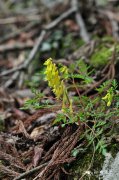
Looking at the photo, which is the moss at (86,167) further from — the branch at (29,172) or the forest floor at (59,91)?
the branch at (29,172)

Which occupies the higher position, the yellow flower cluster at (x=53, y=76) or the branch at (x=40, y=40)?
the branch at (x=40, y=40)

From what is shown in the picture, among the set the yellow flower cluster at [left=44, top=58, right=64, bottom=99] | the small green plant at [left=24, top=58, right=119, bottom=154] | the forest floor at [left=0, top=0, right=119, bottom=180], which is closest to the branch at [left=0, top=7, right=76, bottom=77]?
the forest floor at [left=0, top=0, right=119, bottom=180]

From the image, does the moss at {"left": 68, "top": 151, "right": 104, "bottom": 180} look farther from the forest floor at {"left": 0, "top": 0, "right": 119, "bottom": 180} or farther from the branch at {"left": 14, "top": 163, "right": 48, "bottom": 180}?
the branch at {"left": 14, "top": 163, "right": 48, "bottom": 180}

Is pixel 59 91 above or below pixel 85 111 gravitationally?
above

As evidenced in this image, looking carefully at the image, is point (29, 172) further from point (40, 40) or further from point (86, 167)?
point (40, 40)

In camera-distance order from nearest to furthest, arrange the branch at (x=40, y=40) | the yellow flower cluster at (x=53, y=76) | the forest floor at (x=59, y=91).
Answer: the yellow flower cluster at (x=53, y=76)
the forest floor at (x=59, y=91)
the branch at (x=40, y=40)

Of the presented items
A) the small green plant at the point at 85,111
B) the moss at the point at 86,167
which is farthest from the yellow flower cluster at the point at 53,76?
the moss at the point at 86,167

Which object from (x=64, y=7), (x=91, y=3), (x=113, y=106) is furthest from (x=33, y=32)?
(x=113, y=106)

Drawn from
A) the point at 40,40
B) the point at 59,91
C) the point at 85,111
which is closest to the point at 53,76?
the point at 59,91
